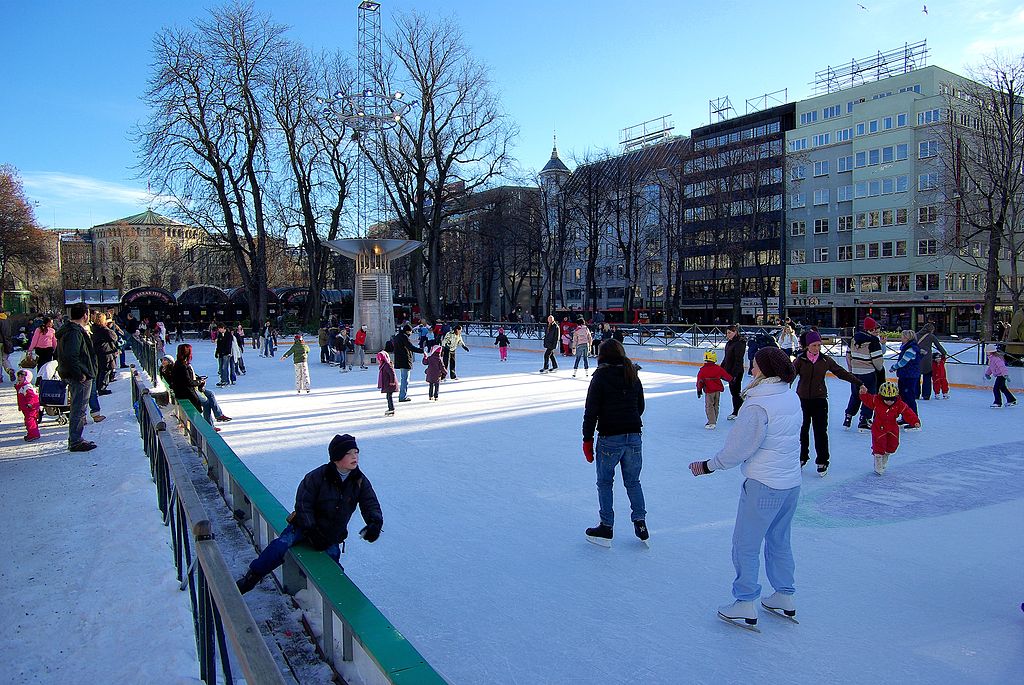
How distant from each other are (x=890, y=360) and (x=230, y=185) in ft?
110

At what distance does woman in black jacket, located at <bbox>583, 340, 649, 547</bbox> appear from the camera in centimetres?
481

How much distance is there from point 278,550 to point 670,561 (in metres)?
2.75

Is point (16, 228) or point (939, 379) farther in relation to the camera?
point (16, 228)

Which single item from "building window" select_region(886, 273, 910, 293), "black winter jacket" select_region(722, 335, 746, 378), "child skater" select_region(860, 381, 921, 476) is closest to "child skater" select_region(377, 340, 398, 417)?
"black winter jacket" select_region(722, 335, 746, 378)

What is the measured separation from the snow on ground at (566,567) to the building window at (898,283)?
39.5 metres

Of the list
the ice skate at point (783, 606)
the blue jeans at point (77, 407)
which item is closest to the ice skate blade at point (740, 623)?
the ice skate at point (783, 606)

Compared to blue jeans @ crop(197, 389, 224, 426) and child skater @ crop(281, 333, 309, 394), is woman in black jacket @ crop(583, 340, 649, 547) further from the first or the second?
child skater @ crop(281, 333, 309, 394)

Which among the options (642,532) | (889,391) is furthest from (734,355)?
(642,532)

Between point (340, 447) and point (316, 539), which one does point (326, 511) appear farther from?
point (340, 447)

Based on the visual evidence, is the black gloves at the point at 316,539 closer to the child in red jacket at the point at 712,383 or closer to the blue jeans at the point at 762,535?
the blue jeans at the point at 762,535

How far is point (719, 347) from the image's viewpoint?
22.5 meters

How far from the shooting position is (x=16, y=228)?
119 ft

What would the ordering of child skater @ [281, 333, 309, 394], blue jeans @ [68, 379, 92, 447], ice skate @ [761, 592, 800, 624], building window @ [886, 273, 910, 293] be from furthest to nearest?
1. building window @ [886, 273, 910, 293]
2. child skater @ [281, 333, 309, 394]
3. blue jeans @ [68, 379, 92, 447]
4. ice skate @ [761, 592, 800, 624]

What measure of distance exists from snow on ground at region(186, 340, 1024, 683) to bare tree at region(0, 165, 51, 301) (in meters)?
35.6
